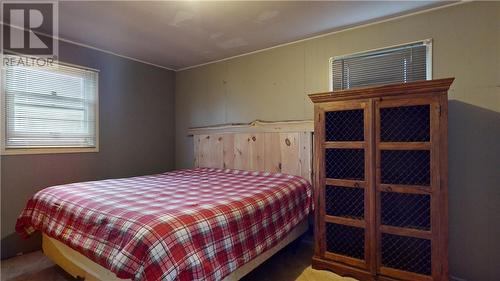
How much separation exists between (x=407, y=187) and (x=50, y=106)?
351 centimetres

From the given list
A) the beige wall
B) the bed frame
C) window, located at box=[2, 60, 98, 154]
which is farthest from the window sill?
the beige wall

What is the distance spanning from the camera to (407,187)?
1.89 metres

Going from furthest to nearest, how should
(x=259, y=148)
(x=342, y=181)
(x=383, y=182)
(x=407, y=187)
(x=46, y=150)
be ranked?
(x=259, y=148), (x=46, y=150), (x=342, y=181), (x=383, y=182), (x=407, y=187)

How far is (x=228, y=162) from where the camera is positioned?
3424 mm

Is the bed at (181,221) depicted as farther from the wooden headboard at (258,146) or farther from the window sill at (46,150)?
the window sill at (46,150)

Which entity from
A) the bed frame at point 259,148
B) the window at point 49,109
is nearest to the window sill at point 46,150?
the window at point 49,109

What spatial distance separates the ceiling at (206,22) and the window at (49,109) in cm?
45

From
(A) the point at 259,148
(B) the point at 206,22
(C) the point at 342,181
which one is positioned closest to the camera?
(C) the point at 342,181

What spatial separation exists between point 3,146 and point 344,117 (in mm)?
3188

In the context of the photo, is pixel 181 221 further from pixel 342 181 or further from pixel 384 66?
pixel 384 66

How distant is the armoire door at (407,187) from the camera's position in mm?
1816

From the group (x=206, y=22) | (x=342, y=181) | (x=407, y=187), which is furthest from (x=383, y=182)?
(x=206, y=22)

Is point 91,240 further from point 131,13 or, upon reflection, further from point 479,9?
point 479,9

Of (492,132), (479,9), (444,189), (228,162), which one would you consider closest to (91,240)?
(228,162)
